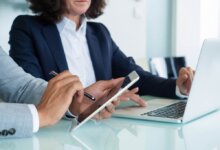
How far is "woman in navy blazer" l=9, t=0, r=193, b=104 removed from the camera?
1470mm

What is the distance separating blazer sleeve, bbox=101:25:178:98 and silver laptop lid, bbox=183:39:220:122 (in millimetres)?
317

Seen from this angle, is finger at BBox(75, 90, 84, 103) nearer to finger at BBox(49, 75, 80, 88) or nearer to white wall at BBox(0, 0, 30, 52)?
finger at BBox(49, 75, 80, 88)

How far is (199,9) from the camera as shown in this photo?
140 inches

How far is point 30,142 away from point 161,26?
8.94 ft

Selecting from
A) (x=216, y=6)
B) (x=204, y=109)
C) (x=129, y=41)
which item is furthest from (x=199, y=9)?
(x=204, y=109)

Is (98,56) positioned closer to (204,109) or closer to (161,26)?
(204,109)

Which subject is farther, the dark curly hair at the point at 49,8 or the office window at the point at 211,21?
the office window at the point at 211,21

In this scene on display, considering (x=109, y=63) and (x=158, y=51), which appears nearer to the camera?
(x=109, y=63)

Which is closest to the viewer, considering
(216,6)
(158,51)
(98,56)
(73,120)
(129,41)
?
(73,120)

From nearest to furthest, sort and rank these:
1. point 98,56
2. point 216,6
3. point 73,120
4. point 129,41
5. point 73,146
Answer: point 73,146
point 73,120
point 98,56
point 129,41
point 216,6

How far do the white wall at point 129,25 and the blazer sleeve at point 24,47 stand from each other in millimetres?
1181

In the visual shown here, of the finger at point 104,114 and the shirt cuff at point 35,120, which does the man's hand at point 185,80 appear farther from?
the shirt cuff at point 35,120

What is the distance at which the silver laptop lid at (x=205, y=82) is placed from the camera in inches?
38.3

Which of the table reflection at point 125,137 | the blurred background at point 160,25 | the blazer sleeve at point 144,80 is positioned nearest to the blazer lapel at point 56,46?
the blazer sleeve at point 144,80
